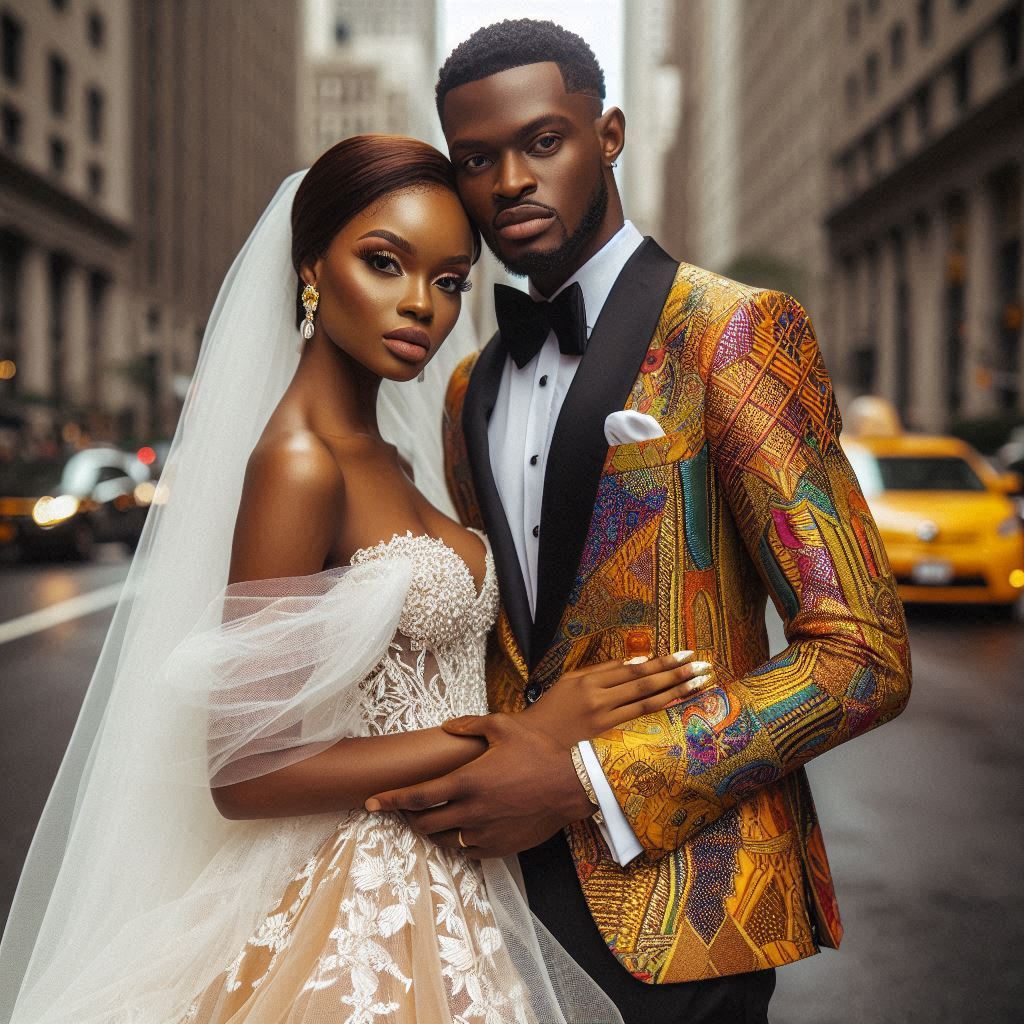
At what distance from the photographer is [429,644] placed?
2.36 metres

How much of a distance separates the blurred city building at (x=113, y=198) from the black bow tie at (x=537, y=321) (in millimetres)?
42176

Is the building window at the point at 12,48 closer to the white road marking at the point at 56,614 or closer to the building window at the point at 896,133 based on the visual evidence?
the building window at the point at 896,133

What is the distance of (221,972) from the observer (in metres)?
2.13

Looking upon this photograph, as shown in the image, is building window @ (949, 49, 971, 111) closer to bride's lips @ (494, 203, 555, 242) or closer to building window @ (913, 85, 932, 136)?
building window @ (913, 85, 932, 136)

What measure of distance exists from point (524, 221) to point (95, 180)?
58.8 metres

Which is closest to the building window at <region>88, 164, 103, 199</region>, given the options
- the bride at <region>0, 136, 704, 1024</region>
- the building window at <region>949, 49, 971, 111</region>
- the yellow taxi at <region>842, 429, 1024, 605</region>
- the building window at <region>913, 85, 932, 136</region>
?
the building window at <region>913, 85, 932, 136</region>

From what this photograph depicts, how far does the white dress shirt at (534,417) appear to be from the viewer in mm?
2322

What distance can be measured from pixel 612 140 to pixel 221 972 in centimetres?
182

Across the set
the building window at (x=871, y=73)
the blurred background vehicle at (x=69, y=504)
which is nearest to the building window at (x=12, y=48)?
the blurred background vehicle at (x=69, y=504)

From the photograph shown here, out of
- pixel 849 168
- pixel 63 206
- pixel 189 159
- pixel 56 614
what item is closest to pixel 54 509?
pixel 56 614

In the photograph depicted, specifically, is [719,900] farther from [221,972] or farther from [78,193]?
[78,193]

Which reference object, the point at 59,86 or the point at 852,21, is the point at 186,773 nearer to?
the point at 59,86

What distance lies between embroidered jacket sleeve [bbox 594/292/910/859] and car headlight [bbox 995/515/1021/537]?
1106cm

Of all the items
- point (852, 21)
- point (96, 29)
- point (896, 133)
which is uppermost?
point (852, 21)
